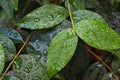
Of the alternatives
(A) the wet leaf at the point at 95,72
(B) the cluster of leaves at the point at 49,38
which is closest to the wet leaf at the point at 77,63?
(A) the wet leaf at the point at 95,72

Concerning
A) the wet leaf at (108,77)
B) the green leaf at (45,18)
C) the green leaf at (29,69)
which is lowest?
the wet leaf at (108,77)

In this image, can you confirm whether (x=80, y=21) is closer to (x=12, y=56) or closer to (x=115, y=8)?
(x=12, y=56)

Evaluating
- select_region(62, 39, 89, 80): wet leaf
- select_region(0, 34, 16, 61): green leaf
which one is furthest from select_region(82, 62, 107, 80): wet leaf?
select_region(0, 34, 16, 61): green leaf

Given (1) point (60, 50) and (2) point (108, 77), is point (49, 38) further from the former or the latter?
(2) point (108, 77)

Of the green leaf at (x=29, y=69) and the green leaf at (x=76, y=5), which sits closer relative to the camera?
the green leaf at (x=29, y=69)

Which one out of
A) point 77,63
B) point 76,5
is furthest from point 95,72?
point 76,5

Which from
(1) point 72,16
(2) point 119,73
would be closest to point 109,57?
(2) point 119,73

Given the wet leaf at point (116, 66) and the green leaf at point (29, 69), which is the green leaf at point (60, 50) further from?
the wet leaf at point (116, 66)
